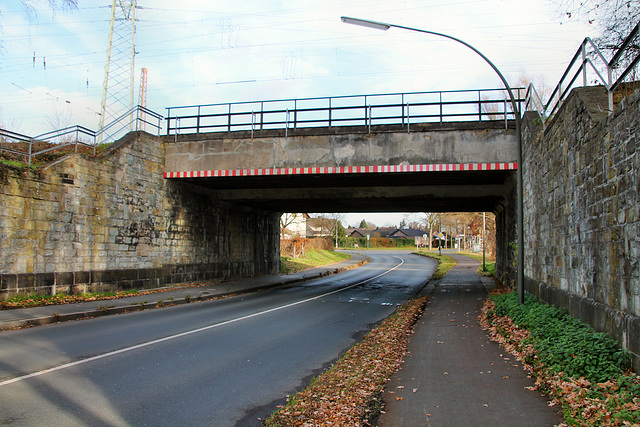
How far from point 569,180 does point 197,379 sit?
7.31 meters

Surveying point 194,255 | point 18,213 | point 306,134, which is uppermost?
point 306,134

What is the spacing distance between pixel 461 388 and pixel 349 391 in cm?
146

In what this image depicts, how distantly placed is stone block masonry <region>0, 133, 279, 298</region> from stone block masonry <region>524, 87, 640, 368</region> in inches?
531

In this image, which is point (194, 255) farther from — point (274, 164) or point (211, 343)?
point (211, 343)

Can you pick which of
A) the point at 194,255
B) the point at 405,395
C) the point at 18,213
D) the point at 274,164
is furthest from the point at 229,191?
the point at 405,395

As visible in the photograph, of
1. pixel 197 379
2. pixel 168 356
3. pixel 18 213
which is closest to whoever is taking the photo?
pixel 197 379

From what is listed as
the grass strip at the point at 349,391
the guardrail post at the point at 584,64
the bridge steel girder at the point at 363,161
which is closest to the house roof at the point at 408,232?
the bridge steel girder at the point at 363,161

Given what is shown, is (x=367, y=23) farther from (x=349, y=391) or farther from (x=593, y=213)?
(x=349, y=391)

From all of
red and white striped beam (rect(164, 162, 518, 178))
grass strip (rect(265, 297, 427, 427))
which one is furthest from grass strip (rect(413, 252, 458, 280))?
grass strip (rect(265, 297, 427, 427))

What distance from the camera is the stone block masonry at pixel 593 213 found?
A: 5551 millimetres

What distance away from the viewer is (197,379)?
6.06 meters

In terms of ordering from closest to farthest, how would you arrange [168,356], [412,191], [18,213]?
[168,356] → [18,213] → [412,191]

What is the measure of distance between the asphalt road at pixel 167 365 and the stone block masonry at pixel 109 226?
3423 millimetres

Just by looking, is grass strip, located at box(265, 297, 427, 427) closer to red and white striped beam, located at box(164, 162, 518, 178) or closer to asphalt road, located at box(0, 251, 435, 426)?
asphalt road, located at box(0, 251, 435, 426)
